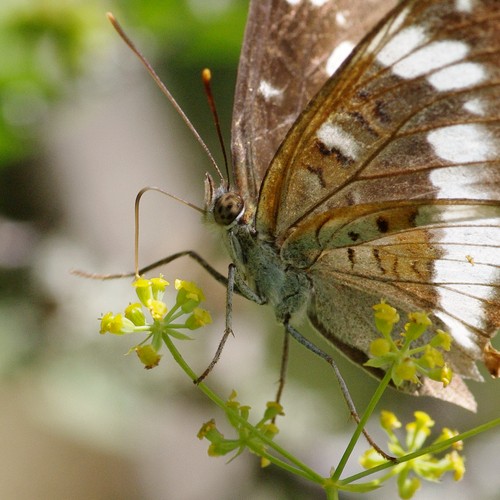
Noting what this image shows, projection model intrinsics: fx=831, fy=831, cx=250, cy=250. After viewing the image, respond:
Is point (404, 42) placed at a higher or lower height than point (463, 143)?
higher

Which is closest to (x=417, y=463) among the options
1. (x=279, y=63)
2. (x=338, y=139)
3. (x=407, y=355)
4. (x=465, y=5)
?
(x=407, y=355)

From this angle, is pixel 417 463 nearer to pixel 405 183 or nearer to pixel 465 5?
pixel 405 183

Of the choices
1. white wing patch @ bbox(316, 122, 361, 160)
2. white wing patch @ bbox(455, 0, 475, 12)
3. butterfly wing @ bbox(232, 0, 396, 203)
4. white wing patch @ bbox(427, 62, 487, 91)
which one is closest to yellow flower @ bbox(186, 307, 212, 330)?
butterfly wing @ bbox(232, 0, 396, 203)

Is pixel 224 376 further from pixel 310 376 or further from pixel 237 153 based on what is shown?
pixel 237 153

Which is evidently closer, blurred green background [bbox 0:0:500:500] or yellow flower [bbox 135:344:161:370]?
yellow flower [bbox 135:344:161:370]

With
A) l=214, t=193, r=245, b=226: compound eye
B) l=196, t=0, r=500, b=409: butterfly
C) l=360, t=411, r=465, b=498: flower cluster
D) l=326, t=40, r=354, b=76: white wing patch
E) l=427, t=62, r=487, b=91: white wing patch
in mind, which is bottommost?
l=360, t=411, r=465, b=498: flower cluster

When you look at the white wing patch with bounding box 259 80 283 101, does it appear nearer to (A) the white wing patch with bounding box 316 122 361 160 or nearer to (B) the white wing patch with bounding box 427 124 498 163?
(A) the white wing patch with bounding box 316 122 361 160

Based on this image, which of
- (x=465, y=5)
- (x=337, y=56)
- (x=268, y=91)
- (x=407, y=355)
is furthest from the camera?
(x=337, y=56)
